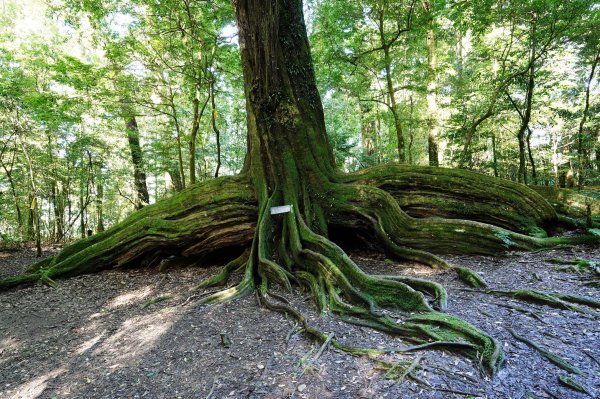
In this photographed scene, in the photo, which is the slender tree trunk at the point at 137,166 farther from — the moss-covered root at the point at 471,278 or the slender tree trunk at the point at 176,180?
the moss-covered root at the point at 471,278

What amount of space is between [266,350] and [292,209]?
2.52 metres

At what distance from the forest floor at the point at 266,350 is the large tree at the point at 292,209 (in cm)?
45

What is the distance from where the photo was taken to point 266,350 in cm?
282

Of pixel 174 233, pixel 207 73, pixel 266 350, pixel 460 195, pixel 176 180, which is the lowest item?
pixel 266 350

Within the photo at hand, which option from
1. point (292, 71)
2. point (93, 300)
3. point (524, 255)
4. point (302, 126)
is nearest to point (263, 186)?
A: point (302, 126)

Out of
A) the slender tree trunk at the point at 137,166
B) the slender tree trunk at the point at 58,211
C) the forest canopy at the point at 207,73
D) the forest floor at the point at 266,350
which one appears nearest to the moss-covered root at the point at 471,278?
the forest floor at the point at 266,350

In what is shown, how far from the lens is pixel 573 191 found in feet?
18.5

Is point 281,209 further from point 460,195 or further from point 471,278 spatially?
point 460,195

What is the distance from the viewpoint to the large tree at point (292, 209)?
181 inches

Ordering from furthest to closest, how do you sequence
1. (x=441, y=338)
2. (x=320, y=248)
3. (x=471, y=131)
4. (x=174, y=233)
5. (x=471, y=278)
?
(x=471, y=131) < (x=174, y=233) < (x=320, y=248) < (x=471, y=278) < (x=441, y=338)

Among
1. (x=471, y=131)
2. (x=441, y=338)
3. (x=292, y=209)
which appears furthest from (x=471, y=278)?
(x=471, y=131)

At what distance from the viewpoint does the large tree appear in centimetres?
460

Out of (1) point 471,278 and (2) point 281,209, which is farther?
(2) point 281,209

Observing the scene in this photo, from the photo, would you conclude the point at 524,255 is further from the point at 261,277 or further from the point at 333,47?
the point at 333,47
